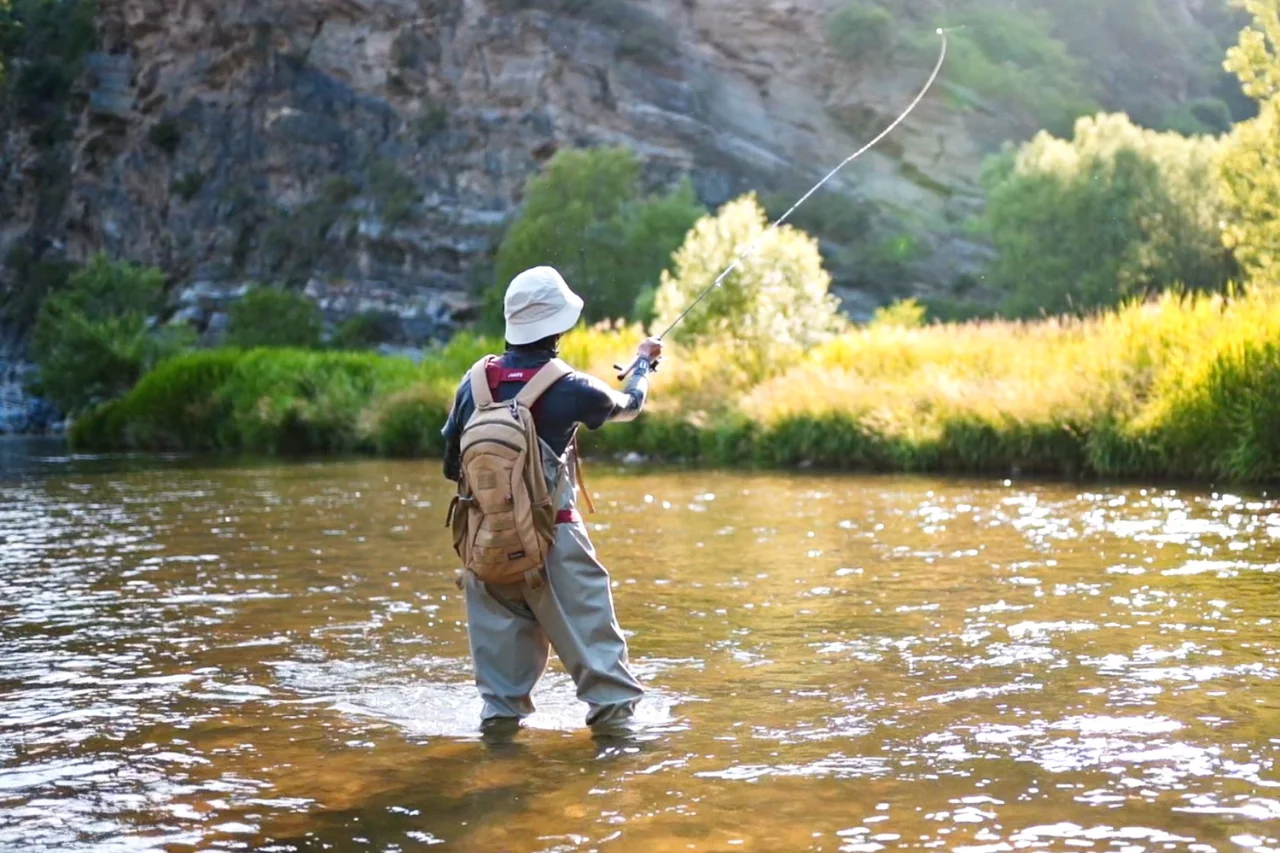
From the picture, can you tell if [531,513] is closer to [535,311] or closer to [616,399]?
[616,399]

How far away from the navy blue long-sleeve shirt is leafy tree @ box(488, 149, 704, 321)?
47716 millimetres

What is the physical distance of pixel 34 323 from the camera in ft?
241

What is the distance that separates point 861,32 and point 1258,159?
50639 millimetres

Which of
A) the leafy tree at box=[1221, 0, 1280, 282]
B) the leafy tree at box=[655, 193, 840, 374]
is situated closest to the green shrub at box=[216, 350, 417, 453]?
the leafy tree at box=[655, 193, 840, 374]

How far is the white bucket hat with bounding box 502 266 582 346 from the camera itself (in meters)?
6.32

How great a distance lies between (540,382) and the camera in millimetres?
6242

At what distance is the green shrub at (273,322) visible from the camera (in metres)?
59.8

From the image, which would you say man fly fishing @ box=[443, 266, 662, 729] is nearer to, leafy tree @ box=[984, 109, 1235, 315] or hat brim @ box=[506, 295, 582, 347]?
hat brim @ box=[506, 295, 582, 347]

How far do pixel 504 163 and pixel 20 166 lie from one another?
25983 mm

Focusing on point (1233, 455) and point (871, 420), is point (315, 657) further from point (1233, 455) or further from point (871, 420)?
point (871, 420)

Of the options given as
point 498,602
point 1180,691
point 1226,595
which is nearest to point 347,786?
point 498,602

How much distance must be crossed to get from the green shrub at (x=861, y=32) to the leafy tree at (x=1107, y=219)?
18.0 metres

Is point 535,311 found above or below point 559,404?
above

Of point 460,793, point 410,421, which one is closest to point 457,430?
point 460,793
